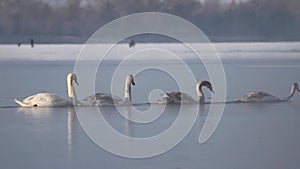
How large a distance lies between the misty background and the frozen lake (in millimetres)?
11464

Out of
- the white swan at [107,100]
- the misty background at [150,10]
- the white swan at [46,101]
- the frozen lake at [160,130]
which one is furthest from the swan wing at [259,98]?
the misty background at [150,10]

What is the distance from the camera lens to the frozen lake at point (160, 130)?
203 inches

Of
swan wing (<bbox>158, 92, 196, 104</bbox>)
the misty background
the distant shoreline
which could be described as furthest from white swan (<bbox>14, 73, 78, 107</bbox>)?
the misty background

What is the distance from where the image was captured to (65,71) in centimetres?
1213

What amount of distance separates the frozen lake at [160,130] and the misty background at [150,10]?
1146 cm

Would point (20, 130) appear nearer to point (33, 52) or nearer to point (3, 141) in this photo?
point (3, 141)

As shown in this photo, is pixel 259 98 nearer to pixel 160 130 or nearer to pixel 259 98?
pixel 259 98

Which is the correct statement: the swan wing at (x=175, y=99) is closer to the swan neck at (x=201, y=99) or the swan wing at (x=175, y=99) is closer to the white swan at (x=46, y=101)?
the swan neck at (x=201, y=99)

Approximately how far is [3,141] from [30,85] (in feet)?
13.9

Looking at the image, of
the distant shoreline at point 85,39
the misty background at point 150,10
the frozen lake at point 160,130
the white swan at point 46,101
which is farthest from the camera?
the misty background at point 150,10

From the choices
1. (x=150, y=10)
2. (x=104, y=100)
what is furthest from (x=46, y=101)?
(x=150, y=10)

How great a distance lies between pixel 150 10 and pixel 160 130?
18.5m

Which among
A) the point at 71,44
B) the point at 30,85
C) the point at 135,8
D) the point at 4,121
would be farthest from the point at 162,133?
the point at 135,8

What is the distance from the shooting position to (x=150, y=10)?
24.8 m
